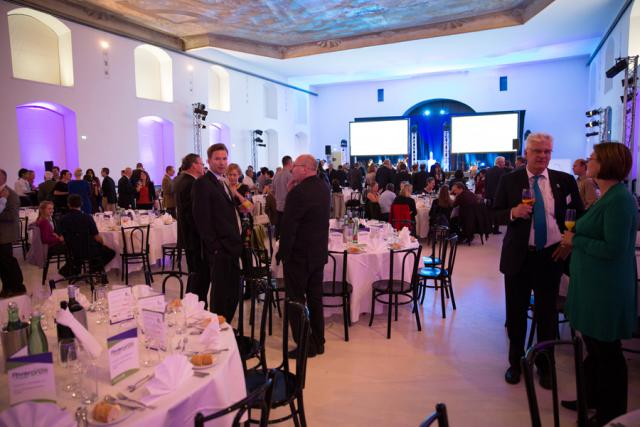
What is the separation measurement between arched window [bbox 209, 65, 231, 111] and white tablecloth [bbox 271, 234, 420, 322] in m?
13.2

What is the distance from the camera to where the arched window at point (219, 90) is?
54.1 feet

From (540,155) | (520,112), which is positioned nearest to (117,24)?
(540,155)

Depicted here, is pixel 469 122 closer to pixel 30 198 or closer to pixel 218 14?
pixel 218 14

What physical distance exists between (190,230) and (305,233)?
4.27 ft

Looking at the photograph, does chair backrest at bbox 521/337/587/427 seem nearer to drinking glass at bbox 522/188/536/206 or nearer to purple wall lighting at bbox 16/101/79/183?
drinking glass at bbox 522/188/536/206

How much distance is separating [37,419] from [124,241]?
200 inches

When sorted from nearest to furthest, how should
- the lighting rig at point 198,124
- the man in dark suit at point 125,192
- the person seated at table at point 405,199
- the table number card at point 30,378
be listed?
the table number card at point 30,378
the person seated at table at point 405,199
the man in dark suit at point 125,192
the lighting rig at point 198,124

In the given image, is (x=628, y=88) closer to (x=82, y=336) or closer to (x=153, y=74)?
(x=82, y=336)

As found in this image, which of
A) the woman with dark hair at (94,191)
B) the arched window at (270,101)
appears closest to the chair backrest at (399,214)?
the woman with dark hair at (94,191)

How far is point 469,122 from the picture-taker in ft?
62.5

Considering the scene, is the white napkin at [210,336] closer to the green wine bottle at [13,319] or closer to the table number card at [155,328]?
the table number card at [155,328]

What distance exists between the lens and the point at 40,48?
36.6ft

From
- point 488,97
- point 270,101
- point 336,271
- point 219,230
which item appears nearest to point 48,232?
point 219,230

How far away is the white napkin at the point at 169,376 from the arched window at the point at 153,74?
13606 millimetres
